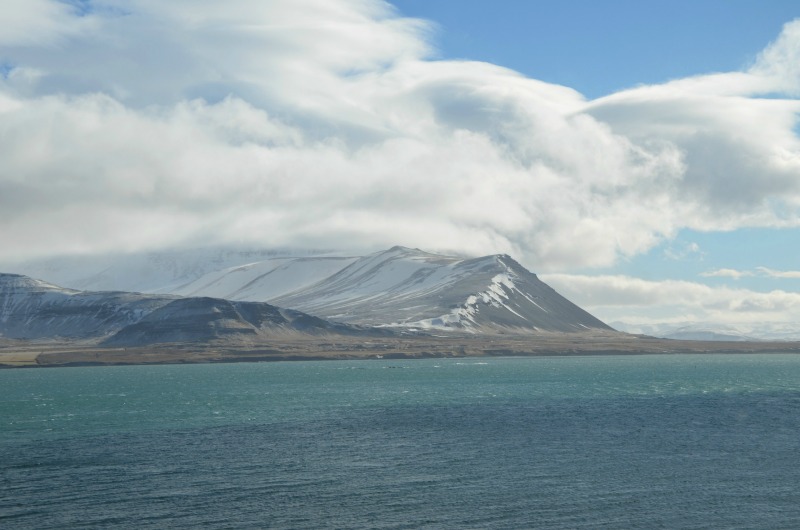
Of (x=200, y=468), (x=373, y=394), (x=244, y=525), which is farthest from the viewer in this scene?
(x=373, y=394)

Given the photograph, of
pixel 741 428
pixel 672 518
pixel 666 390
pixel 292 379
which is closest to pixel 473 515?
pixel 672 518

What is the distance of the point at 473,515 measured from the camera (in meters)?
53.3

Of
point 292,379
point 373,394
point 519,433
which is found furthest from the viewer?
point 292,379

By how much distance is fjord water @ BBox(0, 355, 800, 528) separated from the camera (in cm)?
5362

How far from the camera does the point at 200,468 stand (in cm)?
6788

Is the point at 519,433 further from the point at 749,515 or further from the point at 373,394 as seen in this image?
the point at 373,394

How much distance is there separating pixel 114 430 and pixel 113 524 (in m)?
42.2

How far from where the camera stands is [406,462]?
70.5m

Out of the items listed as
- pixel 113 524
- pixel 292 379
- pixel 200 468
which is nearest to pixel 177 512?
pixel 113 524

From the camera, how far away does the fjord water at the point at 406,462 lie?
176 ft

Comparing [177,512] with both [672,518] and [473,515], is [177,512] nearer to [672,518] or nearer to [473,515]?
[473,515]

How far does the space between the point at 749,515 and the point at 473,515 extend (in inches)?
600

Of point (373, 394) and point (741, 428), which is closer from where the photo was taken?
point (741, 428)

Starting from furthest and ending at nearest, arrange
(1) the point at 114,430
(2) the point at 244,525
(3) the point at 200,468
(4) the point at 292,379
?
(4) the point at 292,379 → (1) the point at 114,430 → (3) the point at 200,468 → (2) the point at 244,525
